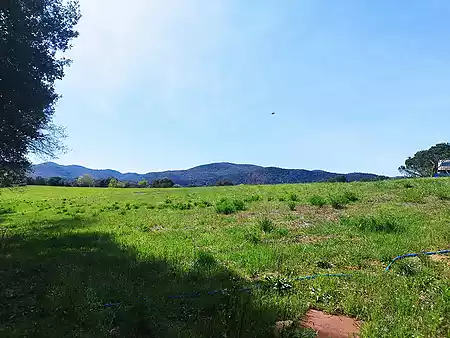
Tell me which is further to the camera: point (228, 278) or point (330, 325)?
point (228, 278)

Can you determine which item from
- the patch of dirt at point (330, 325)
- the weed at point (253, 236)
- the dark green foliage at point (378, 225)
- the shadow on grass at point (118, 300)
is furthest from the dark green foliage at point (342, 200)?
the patch of dirt at point (330, 325)

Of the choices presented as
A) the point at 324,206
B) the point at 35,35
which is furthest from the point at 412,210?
the point at 35,35

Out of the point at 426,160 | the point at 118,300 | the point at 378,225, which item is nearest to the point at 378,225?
the point at 378,225

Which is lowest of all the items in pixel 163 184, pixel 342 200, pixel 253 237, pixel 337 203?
pixel 253 237

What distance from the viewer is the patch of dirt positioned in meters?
4.79

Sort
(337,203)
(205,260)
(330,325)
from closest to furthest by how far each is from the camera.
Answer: (330,325)
(205,260)
(337,203)

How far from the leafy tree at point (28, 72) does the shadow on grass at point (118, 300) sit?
6387 millimetres

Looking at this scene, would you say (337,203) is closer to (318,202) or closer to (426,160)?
(318,202)

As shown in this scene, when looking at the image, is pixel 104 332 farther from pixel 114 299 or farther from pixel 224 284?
pixel 224 284

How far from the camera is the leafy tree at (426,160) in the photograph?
4250 inches

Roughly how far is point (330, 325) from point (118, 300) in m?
4.00

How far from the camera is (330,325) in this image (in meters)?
5.09

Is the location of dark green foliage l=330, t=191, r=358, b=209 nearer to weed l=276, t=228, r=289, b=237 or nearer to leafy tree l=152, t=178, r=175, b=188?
weed l=276, t=228, r=289, b=237

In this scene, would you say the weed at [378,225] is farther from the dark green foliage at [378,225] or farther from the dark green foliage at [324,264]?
the dark green foliage at [324,264]
